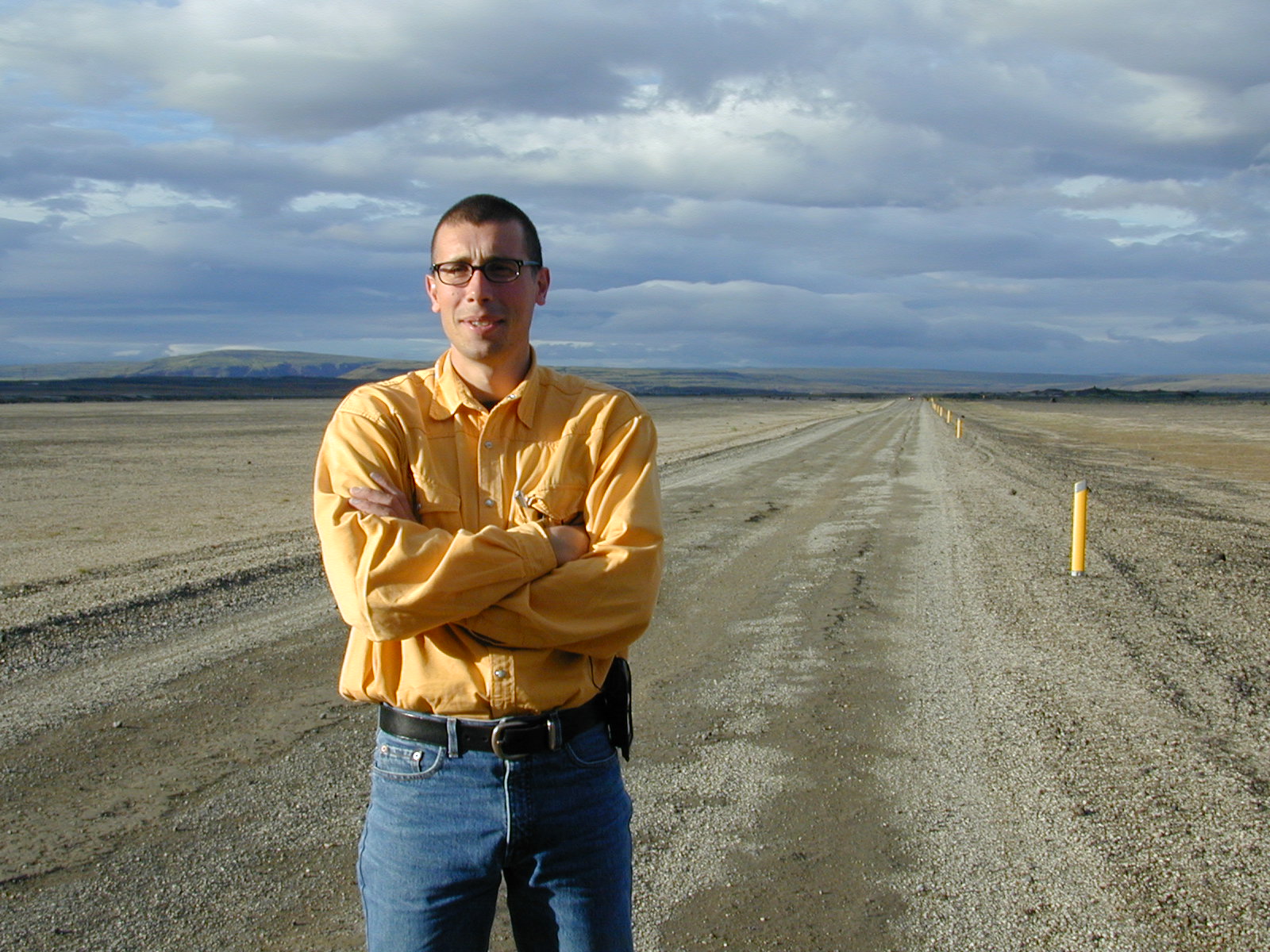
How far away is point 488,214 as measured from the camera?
2.30 metres

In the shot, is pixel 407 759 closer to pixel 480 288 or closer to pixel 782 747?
pixel 480 288

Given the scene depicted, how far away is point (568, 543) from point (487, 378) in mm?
423

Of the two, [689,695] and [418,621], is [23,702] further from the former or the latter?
[418,621]

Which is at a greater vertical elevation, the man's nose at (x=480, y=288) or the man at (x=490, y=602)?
the man's nose at (x=480, y=288)

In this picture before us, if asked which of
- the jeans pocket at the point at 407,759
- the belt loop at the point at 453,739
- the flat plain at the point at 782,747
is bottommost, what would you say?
the flat plain at the point at 782,747

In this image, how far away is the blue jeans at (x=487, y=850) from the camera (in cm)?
211

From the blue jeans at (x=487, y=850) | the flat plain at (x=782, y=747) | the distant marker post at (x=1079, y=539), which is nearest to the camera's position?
the blue jeans at (x=487, y=850)

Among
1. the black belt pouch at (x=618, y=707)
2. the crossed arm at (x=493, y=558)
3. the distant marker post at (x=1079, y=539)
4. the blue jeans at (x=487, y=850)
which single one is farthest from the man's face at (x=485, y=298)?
the distant marker post at (x=1079, y=539)

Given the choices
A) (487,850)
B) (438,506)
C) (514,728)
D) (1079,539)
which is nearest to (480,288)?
(438,506)

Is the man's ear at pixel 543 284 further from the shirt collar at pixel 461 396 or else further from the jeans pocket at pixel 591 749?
the jeans pocket at pixel 591 749

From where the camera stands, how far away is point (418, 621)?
7.05 ft

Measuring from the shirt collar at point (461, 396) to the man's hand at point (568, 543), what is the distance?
0.84 ft

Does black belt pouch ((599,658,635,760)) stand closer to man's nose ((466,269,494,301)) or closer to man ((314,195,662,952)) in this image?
man ((314,195,662,952))

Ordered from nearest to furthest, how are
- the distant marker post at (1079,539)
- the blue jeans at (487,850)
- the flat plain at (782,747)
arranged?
1. the blue jeans at (487,850)
2. the flat plain at (782,747)
3. the distant marker post at (1079,539)
